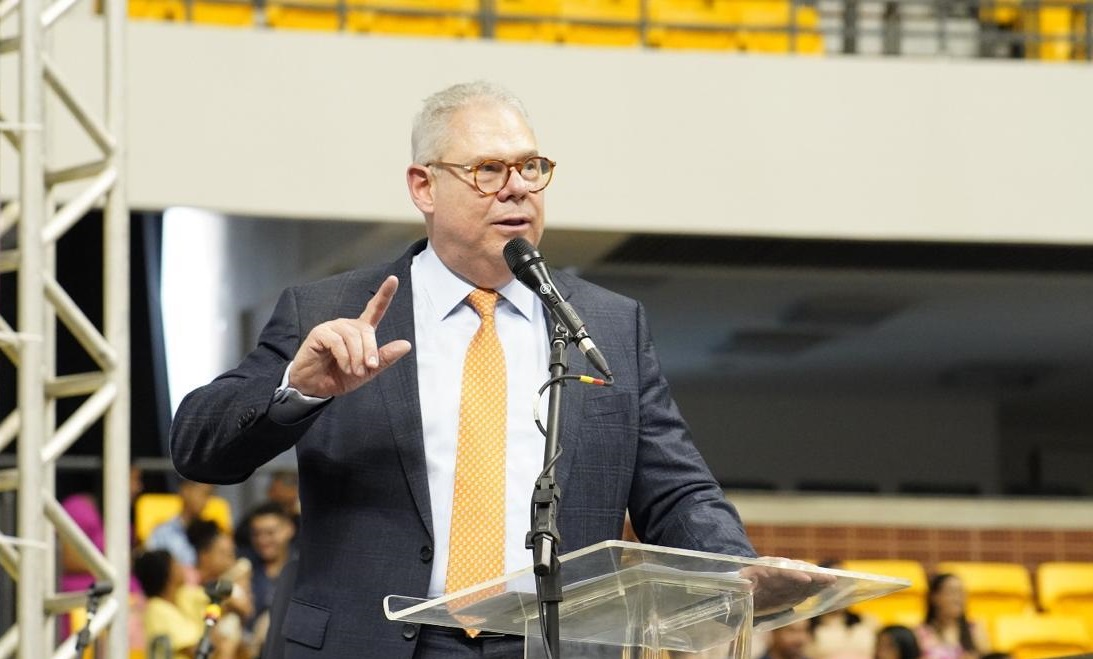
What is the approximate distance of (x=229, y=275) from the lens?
38.1 feet

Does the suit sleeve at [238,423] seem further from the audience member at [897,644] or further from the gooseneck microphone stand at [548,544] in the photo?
the audience member at [897,644]

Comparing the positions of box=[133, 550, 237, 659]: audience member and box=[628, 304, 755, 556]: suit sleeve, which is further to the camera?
box=[133, 550, 237, 659]: audience member

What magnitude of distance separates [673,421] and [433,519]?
52 centimetres

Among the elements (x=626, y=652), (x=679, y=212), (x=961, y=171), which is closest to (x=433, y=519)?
(x=626, y=652)

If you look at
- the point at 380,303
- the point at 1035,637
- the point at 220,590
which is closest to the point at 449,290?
the point at 380,303

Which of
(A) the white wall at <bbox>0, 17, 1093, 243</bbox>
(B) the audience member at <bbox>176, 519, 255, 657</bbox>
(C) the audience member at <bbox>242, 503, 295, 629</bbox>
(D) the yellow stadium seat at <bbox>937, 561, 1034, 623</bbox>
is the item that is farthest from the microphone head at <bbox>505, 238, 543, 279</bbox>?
(D) the yellow stadium seat at <bbox>937, 561, 1034, 623</bbox>

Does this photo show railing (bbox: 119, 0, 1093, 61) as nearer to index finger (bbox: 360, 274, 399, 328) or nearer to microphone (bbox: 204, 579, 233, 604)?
microphone (bbox: 204, 579, 233, 604)

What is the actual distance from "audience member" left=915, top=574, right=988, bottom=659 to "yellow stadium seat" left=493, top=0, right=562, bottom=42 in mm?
3433

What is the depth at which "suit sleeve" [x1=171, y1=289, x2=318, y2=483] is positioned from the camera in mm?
2828

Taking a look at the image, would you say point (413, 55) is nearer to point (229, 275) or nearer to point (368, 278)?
point (229, 275)

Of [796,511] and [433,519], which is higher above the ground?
[433,519]

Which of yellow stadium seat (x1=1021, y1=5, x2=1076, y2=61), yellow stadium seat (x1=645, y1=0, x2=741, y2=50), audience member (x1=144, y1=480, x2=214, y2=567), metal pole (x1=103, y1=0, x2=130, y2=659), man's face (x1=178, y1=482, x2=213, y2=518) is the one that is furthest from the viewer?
yellow stadium seat (x1=1021, y1=5, x2=1076, y2=61)

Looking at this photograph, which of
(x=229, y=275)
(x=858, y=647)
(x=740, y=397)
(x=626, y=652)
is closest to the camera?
(x=626, y=652)

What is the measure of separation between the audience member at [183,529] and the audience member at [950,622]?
11.6ft
